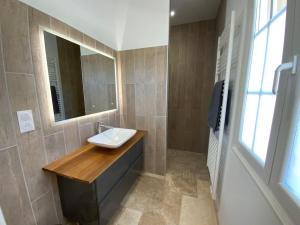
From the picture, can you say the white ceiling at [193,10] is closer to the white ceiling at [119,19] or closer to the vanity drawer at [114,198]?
the white ceiling at [119,19]

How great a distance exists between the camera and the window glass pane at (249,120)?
32.9 inches

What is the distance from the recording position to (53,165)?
110 cm

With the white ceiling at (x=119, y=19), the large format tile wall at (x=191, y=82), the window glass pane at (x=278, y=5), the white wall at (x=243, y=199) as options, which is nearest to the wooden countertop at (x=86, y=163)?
the white wall at (x=243, y=199)

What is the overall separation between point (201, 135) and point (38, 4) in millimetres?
3001

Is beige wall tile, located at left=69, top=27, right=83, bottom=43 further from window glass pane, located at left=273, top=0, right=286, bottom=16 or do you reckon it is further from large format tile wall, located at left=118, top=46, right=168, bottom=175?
window glass pane, located at left=273, top=0, right=286, bottom=16

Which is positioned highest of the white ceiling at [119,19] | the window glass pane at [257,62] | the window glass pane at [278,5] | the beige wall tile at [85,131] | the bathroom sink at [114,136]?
the white ceiling at [119,19]

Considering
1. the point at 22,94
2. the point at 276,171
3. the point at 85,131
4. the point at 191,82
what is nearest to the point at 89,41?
the point at 22,94

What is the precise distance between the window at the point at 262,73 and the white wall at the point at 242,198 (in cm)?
17

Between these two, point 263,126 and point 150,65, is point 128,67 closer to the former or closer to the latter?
point 150,65

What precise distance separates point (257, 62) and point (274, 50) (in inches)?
6.9

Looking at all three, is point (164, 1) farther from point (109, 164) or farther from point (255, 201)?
point (255, 201)

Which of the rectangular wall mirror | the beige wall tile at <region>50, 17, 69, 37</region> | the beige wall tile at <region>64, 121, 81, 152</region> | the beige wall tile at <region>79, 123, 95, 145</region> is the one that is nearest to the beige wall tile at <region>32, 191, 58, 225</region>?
the beige wall tile at <region>64, 121, 81, 152</region>

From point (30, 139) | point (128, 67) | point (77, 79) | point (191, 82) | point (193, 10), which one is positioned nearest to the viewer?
point (30, 139)

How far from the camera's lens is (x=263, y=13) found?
785 mm
